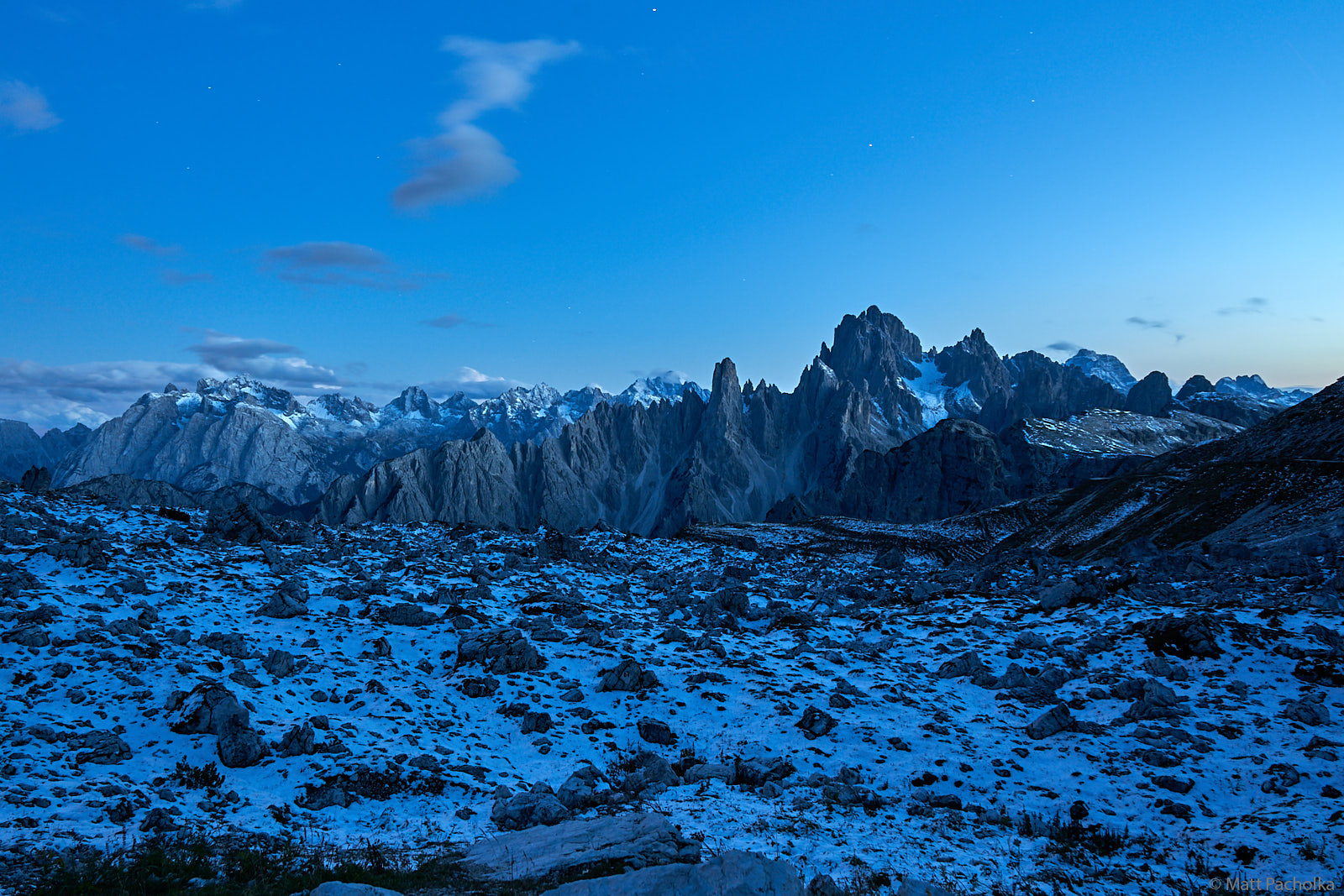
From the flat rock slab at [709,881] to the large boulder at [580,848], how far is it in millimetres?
1454

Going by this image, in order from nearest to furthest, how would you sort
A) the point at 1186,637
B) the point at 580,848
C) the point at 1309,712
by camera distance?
the point at 580,848
the point at 1309,712
the point at 1186,637

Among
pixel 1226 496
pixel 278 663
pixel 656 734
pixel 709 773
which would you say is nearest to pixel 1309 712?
pixel 709 773

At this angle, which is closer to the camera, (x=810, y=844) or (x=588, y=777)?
(x=810, y=844)

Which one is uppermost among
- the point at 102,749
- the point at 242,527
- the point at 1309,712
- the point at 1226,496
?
the point at 1226,496

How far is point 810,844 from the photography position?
1142 cm

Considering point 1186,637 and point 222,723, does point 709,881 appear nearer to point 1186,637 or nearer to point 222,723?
point 222,723

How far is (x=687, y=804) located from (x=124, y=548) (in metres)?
26.3

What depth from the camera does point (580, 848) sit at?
10.3 metres

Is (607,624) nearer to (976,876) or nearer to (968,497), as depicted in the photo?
(976,876)

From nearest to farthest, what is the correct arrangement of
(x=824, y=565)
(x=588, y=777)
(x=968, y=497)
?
(x=588, y=777) < (x=824, y=565) < (x=968, y=497)

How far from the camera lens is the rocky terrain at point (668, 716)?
37.2 feet

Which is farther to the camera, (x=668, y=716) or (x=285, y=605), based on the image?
(x=285, y=605)

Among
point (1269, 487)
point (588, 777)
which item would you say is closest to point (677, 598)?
point (588, 777)

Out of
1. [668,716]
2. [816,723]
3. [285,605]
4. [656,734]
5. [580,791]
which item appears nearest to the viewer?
[580,791]
